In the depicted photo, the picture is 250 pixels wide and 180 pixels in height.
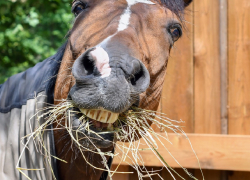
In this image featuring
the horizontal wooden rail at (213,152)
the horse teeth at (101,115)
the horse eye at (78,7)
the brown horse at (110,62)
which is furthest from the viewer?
the horizontal wooden rail at (213,152)

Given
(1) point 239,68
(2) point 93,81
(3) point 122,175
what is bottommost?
(3) point 122,175

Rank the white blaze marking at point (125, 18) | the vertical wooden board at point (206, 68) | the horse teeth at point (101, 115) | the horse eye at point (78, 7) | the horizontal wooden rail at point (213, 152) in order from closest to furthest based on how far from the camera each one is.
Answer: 1. the horse teeth at point (101, 115)
2. the white blaze marking at point (125, 18)
3. the horse eye at point (78, 7)
4. the horizontal wooden rail at point (213, 152)
5. the vertical wooden board at point (206, 68)

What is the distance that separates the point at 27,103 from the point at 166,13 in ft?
3.57

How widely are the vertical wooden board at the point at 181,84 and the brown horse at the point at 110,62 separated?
876 mm

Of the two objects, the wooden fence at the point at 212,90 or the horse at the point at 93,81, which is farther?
the wooden fence at the point at 212,90

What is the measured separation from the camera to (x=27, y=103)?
212 cm

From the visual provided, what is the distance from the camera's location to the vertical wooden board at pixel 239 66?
9.82 ft

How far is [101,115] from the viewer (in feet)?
5.44

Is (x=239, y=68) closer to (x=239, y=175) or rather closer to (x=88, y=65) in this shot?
(x=239, y=175)

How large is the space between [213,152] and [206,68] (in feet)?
2.61

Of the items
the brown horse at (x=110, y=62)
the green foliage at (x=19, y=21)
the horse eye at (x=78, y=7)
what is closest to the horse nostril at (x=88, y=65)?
the brown horse at (x=110, y=62)

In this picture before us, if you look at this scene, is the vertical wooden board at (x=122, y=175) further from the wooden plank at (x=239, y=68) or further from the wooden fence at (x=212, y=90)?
the wooden plank at (x=239, y=68)

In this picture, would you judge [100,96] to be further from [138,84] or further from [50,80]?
[50,80]

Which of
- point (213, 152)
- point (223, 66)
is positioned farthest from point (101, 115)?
point (223, 66)
